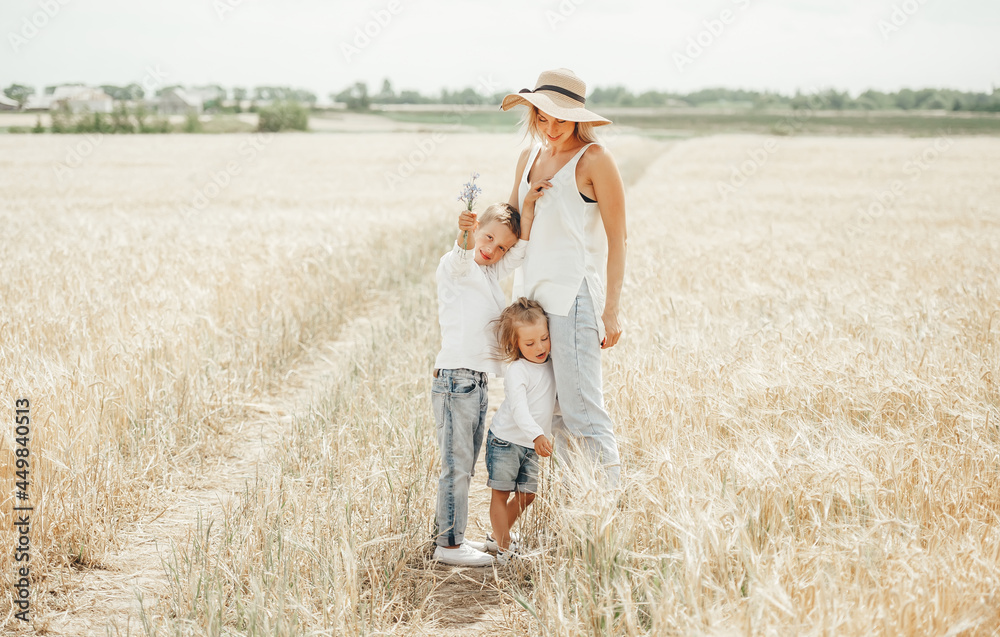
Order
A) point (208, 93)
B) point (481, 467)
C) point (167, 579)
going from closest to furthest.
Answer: point (167, 579) → point (481, 467) → point (208, 93)

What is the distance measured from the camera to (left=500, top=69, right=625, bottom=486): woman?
296cm

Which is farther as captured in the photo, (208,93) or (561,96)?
(208,93)

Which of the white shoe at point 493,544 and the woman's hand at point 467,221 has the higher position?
the woman's hand at point 467,221

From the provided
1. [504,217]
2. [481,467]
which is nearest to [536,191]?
[504,217]

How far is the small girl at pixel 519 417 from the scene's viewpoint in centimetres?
296

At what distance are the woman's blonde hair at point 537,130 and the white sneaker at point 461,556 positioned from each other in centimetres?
176

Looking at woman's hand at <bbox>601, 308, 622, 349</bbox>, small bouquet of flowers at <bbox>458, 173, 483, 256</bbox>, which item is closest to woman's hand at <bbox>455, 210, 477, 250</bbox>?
small bouquet of flowers at <bbox>458, 173, 483, 256</bbox>

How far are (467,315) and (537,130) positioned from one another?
2.71ft

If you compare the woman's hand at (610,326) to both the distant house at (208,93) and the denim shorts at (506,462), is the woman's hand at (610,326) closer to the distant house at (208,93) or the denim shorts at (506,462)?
the denim shorts at (506,462)

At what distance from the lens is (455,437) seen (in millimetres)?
3033

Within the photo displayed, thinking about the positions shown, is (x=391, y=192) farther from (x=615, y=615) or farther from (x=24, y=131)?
(x=24, y=131)

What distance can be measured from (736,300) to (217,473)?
4.50 metres

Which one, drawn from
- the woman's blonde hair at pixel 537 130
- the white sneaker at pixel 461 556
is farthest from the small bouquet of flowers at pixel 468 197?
the white sneaker at pixel 461 556

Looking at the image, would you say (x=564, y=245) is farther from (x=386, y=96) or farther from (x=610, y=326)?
(x=386, y=96)
